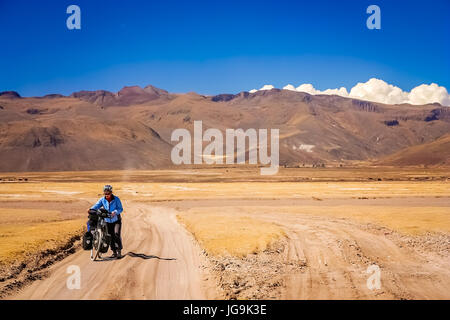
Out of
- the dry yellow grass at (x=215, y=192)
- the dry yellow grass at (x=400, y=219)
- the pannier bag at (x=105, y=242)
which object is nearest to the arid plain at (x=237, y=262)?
the dry yellow grass at (x=400, y=219)

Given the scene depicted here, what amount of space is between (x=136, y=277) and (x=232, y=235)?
1118cm

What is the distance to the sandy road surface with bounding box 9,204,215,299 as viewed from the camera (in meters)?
10.0

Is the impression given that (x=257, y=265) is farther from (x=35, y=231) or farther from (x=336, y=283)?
(x=35, y=231)

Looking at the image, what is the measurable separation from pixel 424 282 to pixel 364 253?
490cm

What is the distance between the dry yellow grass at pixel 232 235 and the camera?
18034 mm

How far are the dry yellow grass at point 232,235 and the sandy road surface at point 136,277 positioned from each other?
1842mm

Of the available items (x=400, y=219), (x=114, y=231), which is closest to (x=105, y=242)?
(x=114, y=231)

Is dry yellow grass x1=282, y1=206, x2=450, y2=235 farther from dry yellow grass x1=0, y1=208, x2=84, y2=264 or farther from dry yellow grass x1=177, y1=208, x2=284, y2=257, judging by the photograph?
dry yellow grass x1=0, y1=208, x2=84, y2=264

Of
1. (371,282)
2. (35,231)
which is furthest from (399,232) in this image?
(35,231)

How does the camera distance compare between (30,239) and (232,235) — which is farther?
(232,235)

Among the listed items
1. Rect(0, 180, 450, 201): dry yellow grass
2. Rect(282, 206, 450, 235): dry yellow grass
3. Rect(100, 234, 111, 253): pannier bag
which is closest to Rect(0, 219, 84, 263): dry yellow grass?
Rect(100, 234, 111, 253): pannier bag

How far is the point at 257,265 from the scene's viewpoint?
1452cm

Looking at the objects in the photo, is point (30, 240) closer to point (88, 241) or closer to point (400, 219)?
point (88, 241)

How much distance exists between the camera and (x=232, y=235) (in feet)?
73.0
